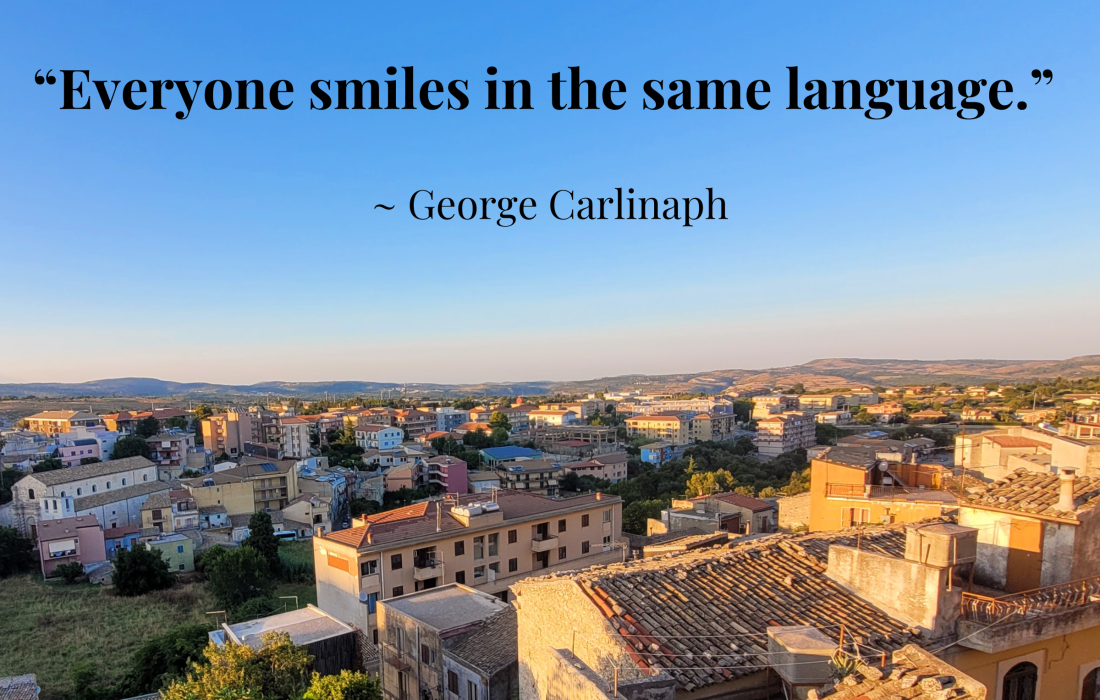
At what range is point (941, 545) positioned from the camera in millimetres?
4840

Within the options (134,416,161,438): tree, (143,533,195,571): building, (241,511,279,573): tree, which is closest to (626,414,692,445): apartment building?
(241,511,279,573): tree

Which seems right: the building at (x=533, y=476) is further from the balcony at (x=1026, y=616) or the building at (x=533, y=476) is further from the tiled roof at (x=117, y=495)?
the balcony at (x=1026, y=616)

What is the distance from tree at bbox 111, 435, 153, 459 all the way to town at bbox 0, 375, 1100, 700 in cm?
25

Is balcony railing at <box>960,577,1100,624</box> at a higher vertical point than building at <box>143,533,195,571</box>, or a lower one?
higher

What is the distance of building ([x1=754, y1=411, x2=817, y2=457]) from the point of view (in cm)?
7156

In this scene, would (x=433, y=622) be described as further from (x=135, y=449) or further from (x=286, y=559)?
(x=135, y=449)

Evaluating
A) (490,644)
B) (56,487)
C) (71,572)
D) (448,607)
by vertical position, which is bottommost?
(71,572)

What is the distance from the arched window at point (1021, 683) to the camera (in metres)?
5.04

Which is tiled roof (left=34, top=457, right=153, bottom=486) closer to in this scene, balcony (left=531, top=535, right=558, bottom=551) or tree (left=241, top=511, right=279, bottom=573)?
tree (left=241, top=511, right=279, bottom=573)

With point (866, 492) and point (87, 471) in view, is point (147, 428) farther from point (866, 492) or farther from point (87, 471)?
point (866, 492)

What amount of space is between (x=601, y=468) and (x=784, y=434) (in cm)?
2721

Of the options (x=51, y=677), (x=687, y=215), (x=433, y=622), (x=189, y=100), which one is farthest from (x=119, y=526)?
(x=687, y=215)

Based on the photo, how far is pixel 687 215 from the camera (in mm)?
12453

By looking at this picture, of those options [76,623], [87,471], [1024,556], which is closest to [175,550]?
[76,623]
